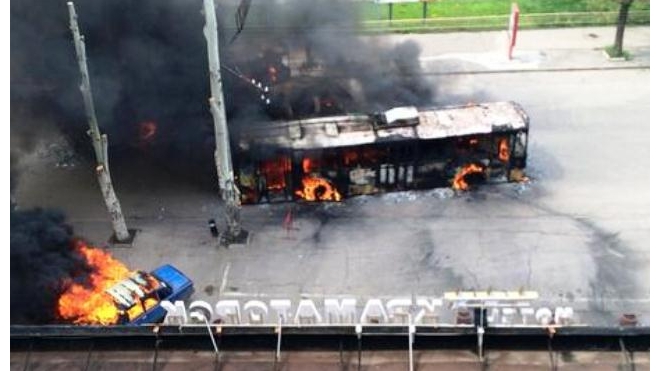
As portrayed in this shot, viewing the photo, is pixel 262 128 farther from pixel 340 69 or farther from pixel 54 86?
pixel 54 86

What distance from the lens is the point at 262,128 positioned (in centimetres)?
3041

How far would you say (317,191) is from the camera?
31141mm

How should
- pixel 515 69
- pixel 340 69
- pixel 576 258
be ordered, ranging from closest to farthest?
1. pixel 576 258
2. pixel 340 69
3. pixel 515 69

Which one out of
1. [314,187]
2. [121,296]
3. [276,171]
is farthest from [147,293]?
[314,187]

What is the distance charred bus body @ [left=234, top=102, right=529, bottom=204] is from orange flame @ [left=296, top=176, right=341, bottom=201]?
4 cm

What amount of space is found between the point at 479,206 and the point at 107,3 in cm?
1504

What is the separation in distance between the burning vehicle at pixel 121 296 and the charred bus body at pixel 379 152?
5555mm

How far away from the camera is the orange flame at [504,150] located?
31.0 metres

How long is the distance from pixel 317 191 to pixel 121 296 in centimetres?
867

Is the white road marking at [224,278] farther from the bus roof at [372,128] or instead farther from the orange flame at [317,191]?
the bus roof at [372,128]

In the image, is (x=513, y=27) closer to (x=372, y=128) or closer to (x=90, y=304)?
(x=372, y=128)

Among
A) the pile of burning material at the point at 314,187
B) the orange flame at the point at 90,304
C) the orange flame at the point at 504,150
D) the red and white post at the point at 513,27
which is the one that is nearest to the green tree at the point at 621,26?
the red and white post at the point at 513,27

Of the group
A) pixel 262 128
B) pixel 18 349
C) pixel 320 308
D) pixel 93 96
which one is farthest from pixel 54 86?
pixel 18 349

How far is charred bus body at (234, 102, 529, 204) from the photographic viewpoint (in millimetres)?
30141
